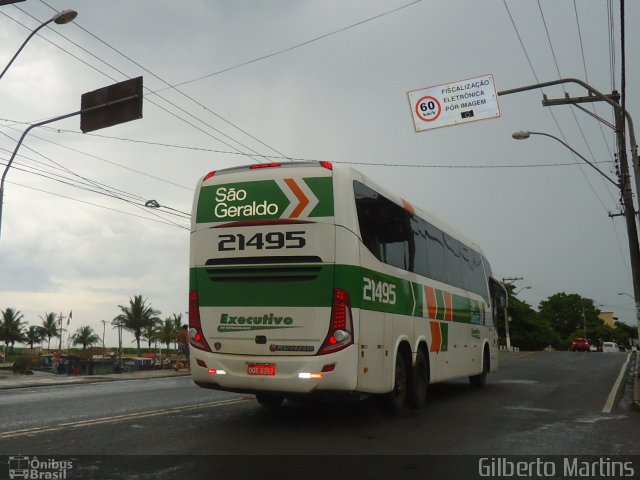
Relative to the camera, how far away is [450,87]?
16969mm

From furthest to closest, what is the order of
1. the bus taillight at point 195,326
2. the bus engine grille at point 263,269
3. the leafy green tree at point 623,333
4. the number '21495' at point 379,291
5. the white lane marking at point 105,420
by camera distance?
the leafy green tree at point 623,333, the bus taillight at point 195,326, the number '21495' at point 379,291, the bus engine grille at point 263,269, the white lane marking at point 105,420

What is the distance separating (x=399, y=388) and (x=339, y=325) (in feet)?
7.83

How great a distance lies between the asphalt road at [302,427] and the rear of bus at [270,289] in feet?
2.64

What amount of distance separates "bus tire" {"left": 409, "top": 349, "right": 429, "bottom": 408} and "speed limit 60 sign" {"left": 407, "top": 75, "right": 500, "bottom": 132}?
8191 mm

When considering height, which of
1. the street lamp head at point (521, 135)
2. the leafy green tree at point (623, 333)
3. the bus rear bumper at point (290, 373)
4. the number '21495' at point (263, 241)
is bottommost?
the leafy green tree at point (623, 333)

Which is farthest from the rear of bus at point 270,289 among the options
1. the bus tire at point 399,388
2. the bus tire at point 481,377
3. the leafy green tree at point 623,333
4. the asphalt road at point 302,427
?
the leafy green tree at point 623,333

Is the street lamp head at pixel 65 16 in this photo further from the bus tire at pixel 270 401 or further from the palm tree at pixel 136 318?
the palm tree at pixel 136 318

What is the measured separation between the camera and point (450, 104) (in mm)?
17000

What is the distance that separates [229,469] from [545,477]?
3038 millimetres

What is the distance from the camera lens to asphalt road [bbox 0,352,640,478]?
22.5 feet

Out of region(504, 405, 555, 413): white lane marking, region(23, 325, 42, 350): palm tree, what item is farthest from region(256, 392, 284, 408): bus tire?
region(23, 325, 42, 350): palm tree

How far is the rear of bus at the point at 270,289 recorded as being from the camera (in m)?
8.06

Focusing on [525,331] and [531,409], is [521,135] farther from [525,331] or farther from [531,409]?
[525,331]

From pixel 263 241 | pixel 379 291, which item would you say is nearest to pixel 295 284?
pixel 263 241
